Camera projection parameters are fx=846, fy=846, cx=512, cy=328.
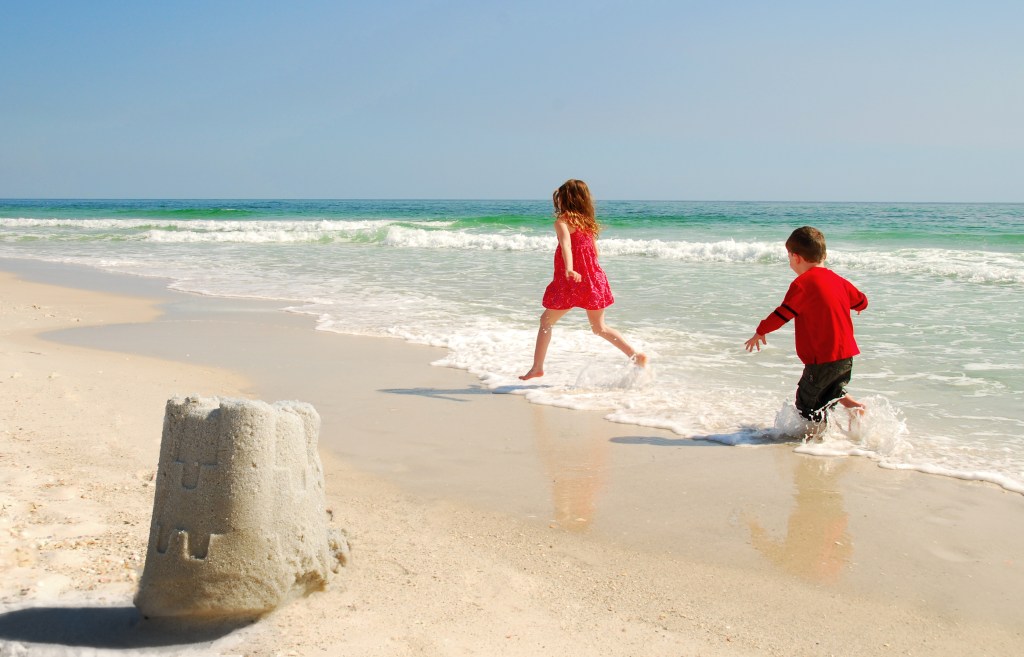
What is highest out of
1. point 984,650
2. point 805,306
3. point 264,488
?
point 805,306

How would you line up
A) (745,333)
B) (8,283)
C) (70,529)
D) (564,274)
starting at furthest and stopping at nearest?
1. (8,283)
2. (745,333)
3. (564,274)
4. (70,529)

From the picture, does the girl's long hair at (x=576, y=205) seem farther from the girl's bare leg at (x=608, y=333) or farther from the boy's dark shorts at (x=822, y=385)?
the boy's dark shorts at (x=822, y=385)

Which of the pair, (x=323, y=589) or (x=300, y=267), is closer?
(x=323, y=589)

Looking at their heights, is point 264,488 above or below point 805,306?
below

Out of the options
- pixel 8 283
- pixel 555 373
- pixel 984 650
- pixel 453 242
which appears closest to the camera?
pixel 984 650

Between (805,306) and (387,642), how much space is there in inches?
123

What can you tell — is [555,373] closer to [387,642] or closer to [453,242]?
Result: [387,642]

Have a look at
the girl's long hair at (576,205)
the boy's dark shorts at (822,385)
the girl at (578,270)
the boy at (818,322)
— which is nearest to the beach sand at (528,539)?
the boy's dark shorts at (822,385)

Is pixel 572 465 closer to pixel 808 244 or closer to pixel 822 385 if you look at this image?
pixel 822 385

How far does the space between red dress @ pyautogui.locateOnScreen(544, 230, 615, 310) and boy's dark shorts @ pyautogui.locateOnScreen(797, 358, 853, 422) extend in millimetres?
1744

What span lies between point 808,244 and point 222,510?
350 centimetres

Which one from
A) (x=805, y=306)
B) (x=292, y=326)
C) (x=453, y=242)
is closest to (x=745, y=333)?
(x=805, y=306)

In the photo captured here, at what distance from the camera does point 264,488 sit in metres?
2.31

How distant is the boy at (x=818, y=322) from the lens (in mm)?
4570
